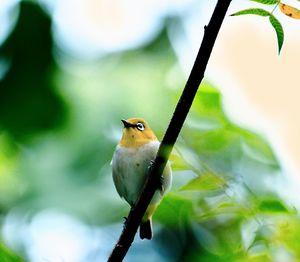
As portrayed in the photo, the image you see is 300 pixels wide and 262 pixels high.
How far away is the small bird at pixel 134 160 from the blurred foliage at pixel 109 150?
0.23ft

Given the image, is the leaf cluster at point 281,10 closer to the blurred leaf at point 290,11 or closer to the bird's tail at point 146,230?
the blurred leaf at point 290,11

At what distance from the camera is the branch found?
1093mm

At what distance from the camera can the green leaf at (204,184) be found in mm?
1764

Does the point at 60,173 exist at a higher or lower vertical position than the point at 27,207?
higher

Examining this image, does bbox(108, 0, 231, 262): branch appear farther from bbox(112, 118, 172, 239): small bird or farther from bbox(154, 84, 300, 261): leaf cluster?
bbox(112, 118, 172, 239): small bird

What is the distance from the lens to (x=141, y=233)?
3.58 metres

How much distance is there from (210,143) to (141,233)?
1594 mm

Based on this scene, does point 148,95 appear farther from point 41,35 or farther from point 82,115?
point 41,35

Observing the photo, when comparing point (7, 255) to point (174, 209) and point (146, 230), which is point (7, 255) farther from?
point (146, 230)

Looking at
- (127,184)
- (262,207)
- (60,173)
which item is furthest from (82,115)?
(262,207)

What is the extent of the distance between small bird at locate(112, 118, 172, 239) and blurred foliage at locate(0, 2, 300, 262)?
71 millimetres

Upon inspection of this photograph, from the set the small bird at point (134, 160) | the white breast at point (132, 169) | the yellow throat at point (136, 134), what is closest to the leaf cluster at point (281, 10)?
the small bird at point (134, 160)

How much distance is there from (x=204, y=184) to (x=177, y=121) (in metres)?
0.56

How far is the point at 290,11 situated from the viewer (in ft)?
3.73
